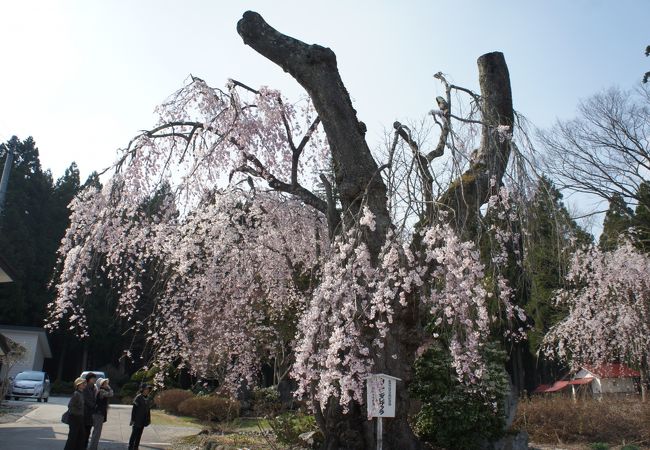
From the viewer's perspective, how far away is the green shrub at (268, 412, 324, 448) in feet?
30.8

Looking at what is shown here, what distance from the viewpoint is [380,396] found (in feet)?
20.4

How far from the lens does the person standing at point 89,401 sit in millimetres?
9000

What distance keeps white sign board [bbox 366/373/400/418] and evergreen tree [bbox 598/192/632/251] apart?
13.6 meters

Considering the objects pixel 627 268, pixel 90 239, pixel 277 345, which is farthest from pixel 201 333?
pixel 627 268

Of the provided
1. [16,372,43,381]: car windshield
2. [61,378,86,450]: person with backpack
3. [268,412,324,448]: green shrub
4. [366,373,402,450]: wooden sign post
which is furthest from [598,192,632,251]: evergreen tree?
[16,372,43,381]: car windshield

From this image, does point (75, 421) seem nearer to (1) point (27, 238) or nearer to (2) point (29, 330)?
(2) point (29, 330)

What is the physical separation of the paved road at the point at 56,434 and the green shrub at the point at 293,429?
2926 mm

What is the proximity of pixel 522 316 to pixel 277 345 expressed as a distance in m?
8.59

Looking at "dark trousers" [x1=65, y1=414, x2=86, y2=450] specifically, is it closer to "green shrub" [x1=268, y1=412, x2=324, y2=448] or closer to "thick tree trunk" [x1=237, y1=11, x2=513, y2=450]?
"green shrub" [x1=268, y1=412, x2=324, y2=448]

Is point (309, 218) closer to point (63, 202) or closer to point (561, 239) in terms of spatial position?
point (561, 239)

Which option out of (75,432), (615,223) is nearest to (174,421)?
(75,432)

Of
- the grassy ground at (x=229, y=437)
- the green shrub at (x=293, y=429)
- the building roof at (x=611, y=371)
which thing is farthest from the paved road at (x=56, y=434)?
the building roof at (x=611, y=371)

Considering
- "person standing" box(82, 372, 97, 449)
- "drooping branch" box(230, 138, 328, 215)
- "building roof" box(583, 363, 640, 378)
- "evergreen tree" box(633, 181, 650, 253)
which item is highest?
"evergreen tree" box(633, 181, 650, 253)

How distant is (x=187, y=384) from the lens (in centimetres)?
3375
